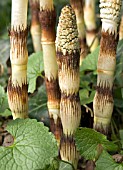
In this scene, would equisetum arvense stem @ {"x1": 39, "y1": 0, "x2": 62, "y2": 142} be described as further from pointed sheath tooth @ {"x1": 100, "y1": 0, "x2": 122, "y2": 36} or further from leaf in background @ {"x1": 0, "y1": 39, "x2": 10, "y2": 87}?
leaf in background @ {"x1": 0, "y1": 39, "x2": 10, "y2": 87}

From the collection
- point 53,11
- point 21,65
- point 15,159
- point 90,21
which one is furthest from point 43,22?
point 90,21

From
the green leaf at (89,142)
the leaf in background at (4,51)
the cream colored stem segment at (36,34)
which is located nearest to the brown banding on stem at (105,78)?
the green leaf at (89,142)

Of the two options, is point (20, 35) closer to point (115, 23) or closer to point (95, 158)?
point (115, 23)

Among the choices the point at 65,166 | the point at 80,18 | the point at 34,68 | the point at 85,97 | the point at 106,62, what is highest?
the point at 80,18

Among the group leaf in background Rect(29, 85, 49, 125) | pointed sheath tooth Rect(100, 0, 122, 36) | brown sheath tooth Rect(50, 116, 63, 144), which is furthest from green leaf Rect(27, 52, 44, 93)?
pointed sheath tooth Rect(100, 0, 122, 36)

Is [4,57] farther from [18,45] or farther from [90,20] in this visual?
[18,45]

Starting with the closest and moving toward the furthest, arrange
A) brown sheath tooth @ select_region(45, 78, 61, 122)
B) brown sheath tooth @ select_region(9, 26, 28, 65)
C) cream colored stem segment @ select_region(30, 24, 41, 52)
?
brown sheath tooth @ select_region(9, 26, 28, 65)
brown sheath tooth @ select_region(45, 78, 61, 122)
cream colored stem segment @ select_region(30, 24, 41, 52)

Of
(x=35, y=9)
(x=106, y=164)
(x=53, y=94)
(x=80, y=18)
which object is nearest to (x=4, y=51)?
(x=35, y=9)
